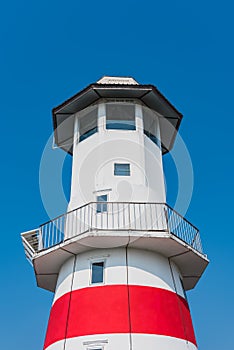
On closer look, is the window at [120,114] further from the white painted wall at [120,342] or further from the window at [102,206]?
the white painted wall at [120,342]

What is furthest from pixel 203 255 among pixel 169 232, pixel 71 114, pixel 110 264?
pixel 71 114

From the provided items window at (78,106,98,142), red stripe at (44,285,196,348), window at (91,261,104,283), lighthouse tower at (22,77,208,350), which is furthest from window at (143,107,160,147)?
red stripe at (44,285,196,348)

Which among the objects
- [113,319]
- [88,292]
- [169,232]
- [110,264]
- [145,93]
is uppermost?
[145,93]

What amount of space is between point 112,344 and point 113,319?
675 millimetres

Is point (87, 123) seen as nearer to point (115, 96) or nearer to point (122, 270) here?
point (115, 96)

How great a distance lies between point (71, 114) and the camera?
17250 mm

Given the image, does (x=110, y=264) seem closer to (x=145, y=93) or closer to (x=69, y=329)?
(x=69, y=329)

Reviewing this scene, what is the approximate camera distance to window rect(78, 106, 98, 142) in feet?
52.7

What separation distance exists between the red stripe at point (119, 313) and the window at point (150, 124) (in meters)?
6.47

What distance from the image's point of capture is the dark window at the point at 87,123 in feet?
52.6

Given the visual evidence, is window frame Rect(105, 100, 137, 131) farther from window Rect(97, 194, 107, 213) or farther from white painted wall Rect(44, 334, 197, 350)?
white painted wall Rect(44, 334, 197, 350)

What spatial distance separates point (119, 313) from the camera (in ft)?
37.0

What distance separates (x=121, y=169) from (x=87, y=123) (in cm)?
323

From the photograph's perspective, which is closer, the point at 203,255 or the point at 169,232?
the point at 169,232
